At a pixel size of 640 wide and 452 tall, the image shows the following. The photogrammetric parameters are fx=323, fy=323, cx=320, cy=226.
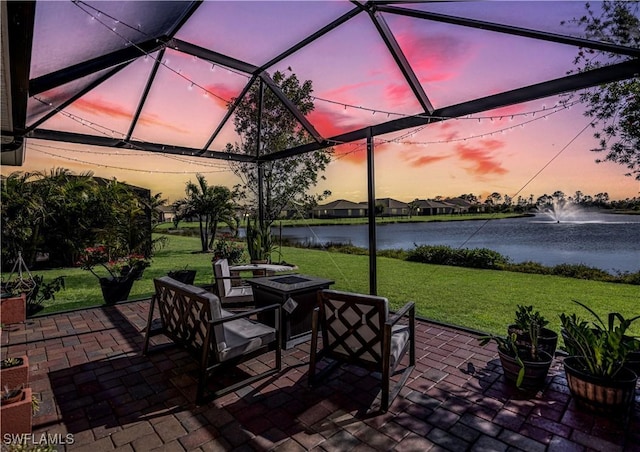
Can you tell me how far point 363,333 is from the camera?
9.23 ft

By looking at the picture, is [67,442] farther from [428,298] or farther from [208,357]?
[428,298]

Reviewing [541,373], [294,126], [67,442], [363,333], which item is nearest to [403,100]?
[363,333]

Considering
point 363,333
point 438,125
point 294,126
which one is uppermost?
point 294,126

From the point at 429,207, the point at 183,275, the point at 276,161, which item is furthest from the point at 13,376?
the point at 429,207

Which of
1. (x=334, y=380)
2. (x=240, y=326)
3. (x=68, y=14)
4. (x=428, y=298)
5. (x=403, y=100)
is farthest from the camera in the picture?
(x=428, y=298)

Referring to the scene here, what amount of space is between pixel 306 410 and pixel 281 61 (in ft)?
14.9

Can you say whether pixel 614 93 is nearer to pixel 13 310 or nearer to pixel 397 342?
pixel 397 342

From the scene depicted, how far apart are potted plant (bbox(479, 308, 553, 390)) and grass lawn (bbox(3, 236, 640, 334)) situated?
1559 mm

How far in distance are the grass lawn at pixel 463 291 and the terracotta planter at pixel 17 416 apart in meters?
4.40

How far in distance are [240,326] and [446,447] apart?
2146mm

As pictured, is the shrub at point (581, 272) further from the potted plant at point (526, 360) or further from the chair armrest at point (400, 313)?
the chair armrest at point (400, 313)

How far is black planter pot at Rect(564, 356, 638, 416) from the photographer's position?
2.51m

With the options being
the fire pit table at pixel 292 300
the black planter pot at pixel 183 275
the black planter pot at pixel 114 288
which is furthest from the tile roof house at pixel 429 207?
the black planter pot at pixel 114 288

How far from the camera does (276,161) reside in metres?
10.9
